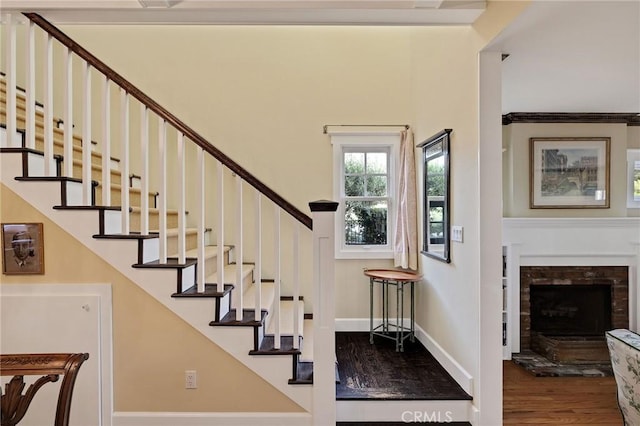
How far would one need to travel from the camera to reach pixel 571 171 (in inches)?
138

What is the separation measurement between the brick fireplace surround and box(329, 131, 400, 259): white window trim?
138 centimetres

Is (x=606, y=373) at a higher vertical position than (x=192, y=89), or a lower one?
lower

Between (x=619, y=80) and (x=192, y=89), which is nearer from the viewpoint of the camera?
(x=619, y=80)

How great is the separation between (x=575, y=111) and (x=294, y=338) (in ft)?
11.4

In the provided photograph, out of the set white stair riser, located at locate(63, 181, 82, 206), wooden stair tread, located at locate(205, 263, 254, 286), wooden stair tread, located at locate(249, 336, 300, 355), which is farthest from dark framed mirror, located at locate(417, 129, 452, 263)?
white stair riser, located at locate(63, 181, 82, 206)

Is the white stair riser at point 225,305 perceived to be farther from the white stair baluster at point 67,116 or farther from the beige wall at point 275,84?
the beige wall at point 275,84

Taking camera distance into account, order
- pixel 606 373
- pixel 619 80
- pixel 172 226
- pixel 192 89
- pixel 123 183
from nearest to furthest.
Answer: pixel 123 183, pixel 619 80, pixel 606 373, pixel 172 226, pixel 192 89

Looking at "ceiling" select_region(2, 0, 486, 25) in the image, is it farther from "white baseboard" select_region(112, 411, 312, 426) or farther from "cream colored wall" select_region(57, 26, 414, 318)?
"white baseboard" select_region(112, 411, 312, 426)

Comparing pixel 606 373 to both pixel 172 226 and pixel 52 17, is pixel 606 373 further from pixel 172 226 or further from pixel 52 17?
pixel 52 17

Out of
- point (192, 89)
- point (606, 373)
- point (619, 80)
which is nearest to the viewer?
point (619, 80)

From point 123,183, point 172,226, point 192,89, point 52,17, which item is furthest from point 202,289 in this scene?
point 192,89

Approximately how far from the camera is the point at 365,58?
3.65m

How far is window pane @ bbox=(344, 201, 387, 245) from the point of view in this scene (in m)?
3.76

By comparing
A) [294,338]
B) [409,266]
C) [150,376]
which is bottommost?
[150,376]
